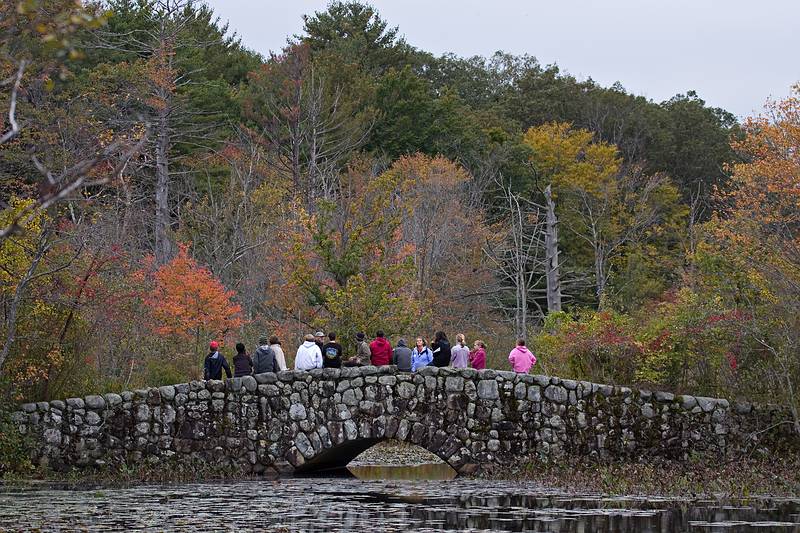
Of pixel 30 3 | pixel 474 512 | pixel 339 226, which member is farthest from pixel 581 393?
pixel 30 3

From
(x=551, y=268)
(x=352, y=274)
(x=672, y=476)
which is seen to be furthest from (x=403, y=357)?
(x=551, y=268)

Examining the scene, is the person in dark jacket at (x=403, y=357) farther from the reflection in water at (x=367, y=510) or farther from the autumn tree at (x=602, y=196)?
the autumn tree at (x=602, y=196)

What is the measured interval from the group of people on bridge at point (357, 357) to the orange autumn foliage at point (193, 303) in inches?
344

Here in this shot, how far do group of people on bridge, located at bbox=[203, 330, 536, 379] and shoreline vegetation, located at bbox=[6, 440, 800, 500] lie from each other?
7.04 feet

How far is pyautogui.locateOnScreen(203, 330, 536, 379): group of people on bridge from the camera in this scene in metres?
23.9

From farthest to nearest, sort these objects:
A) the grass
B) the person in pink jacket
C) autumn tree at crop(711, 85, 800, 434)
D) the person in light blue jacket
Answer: the person in pink jacket
the person in light blue jacket
autumn tree at crop(711, 85, 800, 434)
the grass

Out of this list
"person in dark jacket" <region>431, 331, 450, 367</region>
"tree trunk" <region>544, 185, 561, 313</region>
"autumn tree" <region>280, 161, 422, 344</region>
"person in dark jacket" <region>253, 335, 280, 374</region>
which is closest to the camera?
"person in dark jacket" <region>253, 335, 280, 374</region>

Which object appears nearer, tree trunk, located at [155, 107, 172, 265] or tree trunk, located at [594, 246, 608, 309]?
tree trunk, located at [155, 107, 172, 265]

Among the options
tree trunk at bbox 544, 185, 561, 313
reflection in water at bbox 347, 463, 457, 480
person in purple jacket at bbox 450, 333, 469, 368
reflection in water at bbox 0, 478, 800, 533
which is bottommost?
reflection in water at bbox 0, 478, 800, 533

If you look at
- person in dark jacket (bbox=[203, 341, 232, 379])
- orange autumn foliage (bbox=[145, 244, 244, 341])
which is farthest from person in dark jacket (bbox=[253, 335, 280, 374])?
orange autumn foliage (bbox=[145, 244, 244, 341])

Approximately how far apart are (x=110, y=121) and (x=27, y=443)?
691 inches

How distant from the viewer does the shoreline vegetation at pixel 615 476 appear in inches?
810

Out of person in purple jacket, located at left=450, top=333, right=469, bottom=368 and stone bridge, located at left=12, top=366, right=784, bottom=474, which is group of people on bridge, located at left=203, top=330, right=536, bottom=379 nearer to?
person in purple jacket, located at left=450, top=333, right=469, bottom=368

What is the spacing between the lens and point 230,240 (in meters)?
44.8
